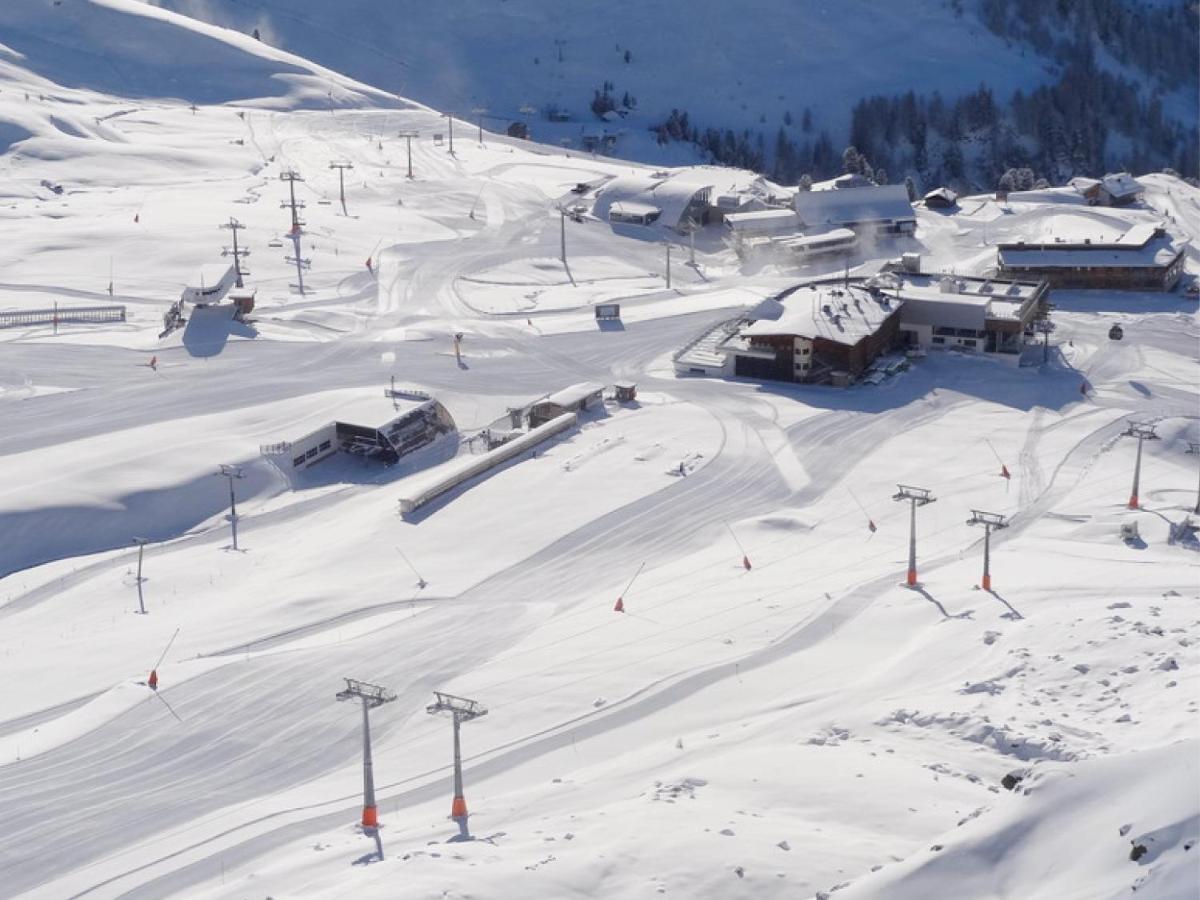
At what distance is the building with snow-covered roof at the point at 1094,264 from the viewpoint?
61406 millimetres

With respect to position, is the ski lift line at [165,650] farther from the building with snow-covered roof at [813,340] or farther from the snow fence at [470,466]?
the building with snow-covered roof at [813,340]

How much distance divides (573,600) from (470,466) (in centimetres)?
854

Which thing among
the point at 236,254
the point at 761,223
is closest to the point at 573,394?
the point at 236,254

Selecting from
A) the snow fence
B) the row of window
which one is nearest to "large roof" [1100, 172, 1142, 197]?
the snow fence

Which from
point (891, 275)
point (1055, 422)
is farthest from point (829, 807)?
point (891, 275)

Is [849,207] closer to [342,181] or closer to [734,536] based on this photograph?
[342,181]

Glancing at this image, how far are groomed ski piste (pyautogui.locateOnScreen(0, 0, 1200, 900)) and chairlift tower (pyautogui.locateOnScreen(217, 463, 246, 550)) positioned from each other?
0.99 ft

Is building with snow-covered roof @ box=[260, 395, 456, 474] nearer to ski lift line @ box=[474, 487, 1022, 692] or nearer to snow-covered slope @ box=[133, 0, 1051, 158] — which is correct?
ski lift line @ box=[474, 487, 1022, 692]

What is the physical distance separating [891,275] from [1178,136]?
276 ft

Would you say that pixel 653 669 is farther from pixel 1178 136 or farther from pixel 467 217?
pixel 1178 136

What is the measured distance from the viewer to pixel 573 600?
31.3 meters

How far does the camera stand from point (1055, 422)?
44.4 metres

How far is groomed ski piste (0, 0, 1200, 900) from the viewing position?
18734 millimetres

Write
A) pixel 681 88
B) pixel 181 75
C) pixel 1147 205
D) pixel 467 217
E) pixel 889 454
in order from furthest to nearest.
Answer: pixel 681 88 → pixel 181 75 → pixel 1147 205 → pixel 467 217 → pixel 889 454
